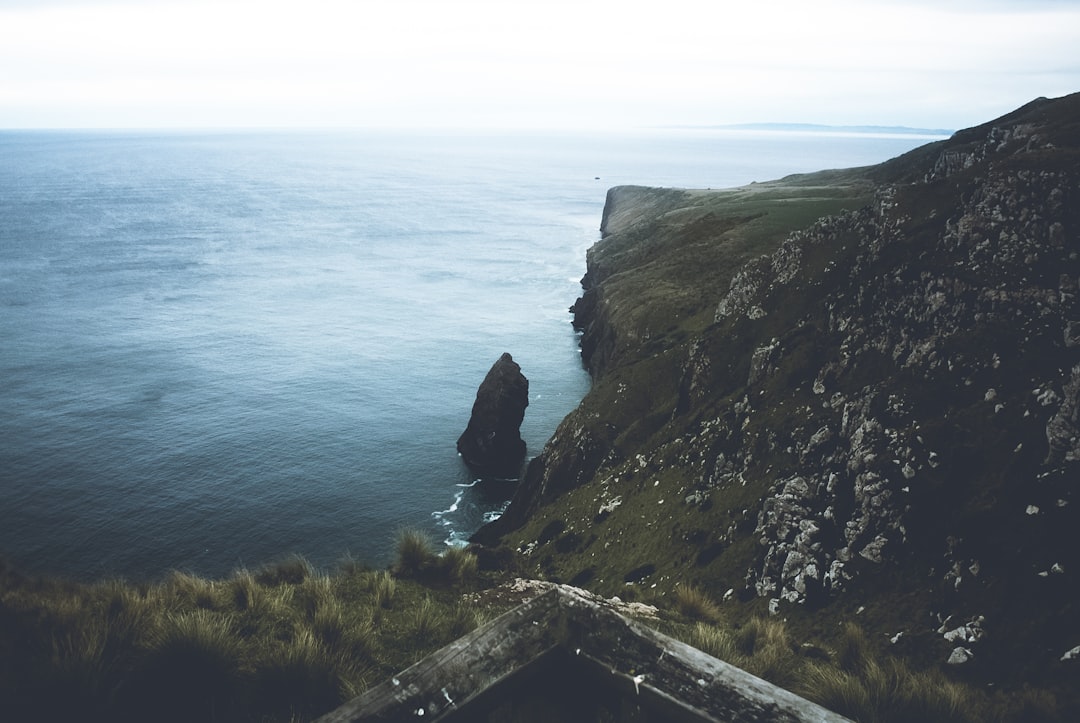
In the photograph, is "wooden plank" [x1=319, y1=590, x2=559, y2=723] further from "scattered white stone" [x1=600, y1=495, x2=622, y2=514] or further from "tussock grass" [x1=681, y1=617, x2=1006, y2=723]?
"scattered white stone" [x1=600, y1=495, x2=622, y2=514]

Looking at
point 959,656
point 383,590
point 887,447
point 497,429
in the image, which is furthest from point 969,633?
point 497,429

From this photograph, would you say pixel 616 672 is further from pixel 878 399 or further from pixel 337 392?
pixel 337 392

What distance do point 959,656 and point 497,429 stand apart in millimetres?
45932

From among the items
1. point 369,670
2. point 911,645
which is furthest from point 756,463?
point 369,670

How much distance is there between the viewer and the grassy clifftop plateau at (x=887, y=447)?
20391mm

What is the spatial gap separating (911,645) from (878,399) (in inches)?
449

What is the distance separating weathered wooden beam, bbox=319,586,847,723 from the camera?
4.95 metres

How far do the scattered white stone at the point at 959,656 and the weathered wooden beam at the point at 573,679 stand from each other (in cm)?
1730

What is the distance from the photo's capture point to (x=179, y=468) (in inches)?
2256

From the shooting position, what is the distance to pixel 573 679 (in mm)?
5719

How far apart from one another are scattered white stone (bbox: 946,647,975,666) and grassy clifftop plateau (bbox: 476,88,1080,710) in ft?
0.33

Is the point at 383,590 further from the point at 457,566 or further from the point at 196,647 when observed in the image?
the point at 196,647

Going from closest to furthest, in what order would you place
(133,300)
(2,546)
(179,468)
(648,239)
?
(2,546), (179,468), (133,300), (648,239)

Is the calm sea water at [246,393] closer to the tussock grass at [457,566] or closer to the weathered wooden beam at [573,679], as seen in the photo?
the tussock grass at [457,566]
